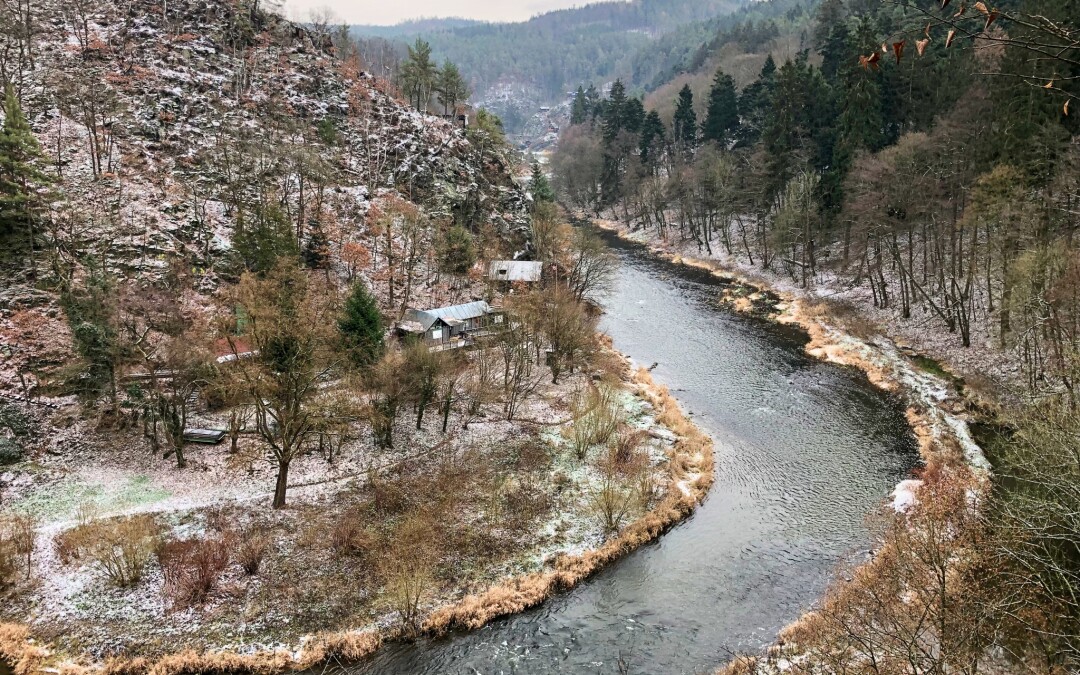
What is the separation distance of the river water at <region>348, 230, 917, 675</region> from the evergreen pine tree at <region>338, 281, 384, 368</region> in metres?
16.3

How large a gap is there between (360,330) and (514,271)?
20059 millimetres

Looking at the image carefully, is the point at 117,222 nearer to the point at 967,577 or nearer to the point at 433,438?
the point at 433,438

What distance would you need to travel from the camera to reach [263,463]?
27609 millimetres

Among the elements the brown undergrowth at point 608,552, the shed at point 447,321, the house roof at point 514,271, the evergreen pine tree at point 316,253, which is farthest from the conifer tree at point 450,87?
the brown undergrowth at point 608,552

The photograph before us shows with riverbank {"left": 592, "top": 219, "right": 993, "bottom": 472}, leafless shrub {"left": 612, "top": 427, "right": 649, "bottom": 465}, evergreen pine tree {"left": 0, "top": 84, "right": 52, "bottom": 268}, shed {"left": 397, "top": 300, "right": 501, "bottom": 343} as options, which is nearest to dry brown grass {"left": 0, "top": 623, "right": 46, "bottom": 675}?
leafless shrub {"left": 612, "top": 427, "right": 649, "bottom": 465}

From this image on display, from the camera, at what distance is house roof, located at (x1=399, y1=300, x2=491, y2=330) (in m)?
39.2

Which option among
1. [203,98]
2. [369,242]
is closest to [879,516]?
[369,242]

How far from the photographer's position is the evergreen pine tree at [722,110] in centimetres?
7538

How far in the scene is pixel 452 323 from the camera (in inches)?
1558

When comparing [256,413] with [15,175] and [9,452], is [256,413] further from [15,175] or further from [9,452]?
[15,175]

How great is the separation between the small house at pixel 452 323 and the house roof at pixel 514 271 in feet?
25.6

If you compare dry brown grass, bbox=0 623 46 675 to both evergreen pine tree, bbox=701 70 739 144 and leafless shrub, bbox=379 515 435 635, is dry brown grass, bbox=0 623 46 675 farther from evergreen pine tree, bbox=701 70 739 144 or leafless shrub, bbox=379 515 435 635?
evergreen pine tree, bbox=701 70 739 144

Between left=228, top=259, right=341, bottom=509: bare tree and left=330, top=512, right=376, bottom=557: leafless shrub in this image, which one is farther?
left=228, top=259, right=341, bottom=509: bare tree

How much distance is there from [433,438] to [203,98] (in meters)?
43.0
